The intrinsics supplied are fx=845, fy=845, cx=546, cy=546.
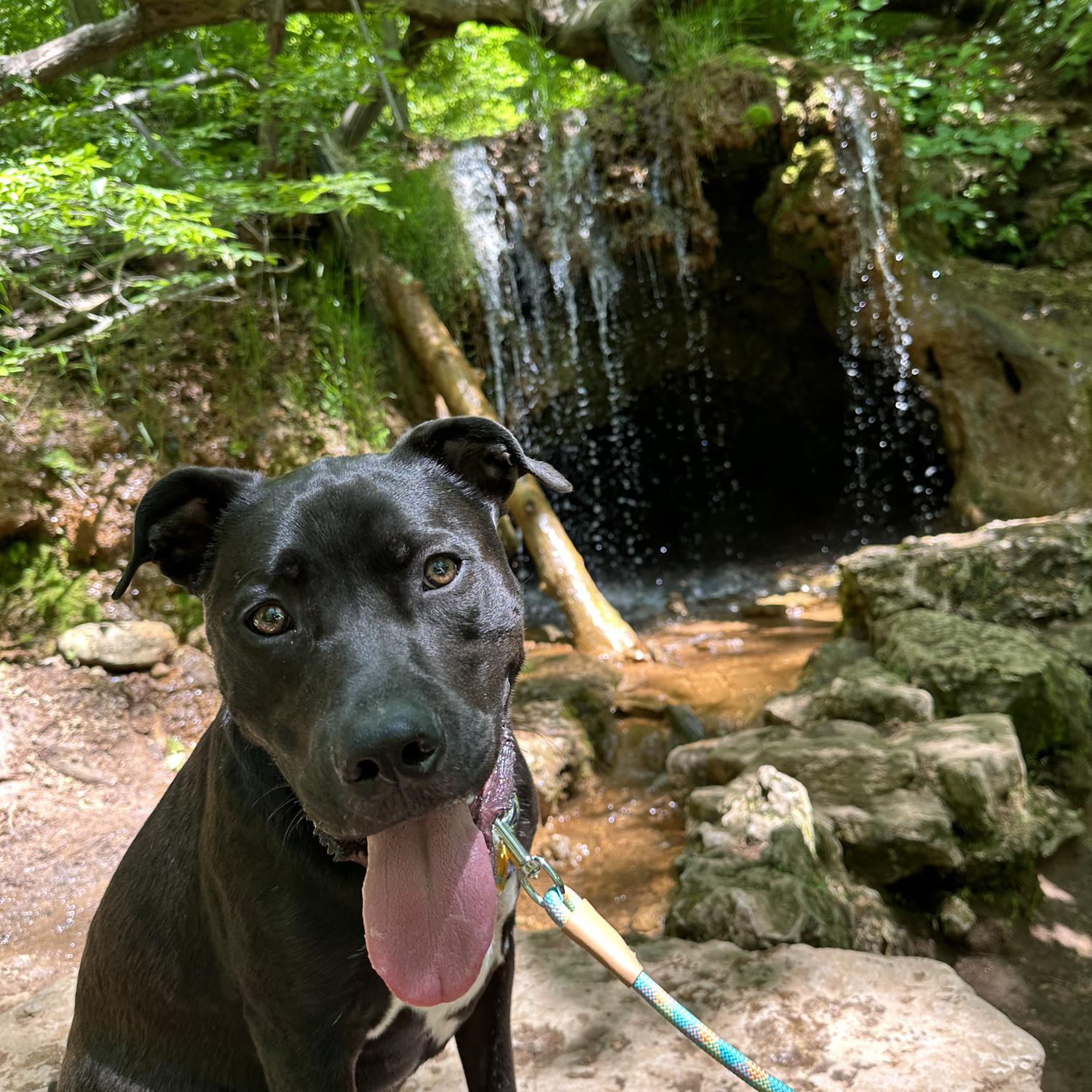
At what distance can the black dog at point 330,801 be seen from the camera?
1.34 metres

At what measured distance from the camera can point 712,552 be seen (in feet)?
30.9

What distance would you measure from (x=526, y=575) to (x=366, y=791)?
23.9 feet

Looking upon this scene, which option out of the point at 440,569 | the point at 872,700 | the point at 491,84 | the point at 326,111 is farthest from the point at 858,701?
the point at 491,84

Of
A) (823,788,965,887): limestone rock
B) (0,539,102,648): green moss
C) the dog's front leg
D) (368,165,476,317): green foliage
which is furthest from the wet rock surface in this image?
(368,165,476,317): green foliage

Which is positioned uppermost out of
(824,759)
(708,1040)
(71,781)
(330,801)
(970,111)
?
(970,111)

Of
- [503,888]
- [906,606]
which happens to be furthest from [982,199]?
[503,888]

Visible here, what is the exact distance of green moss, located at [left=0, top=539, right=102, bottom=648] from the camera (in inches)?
178

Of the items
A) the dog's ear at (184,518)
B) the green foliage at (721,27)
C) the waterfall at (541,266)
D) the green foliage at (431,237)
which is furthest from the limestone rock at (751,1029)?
the green foliage at (721,27)

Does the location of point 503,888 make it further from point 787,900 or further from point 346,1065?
point 787,900

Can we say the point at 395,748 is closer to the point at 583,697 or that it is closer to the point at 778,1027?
the point at 778,1027

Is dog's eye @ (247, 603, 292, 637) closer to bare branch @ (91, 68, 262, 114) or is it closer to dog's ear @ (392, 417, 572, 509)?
dog's ear @ (392, 417, 572, 509)

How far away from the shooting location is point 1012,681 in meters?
3.65

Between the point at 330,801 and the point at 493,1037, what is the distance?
863mm

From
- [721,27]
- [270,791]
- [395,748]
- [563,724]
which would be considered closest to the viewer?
[395,748]
